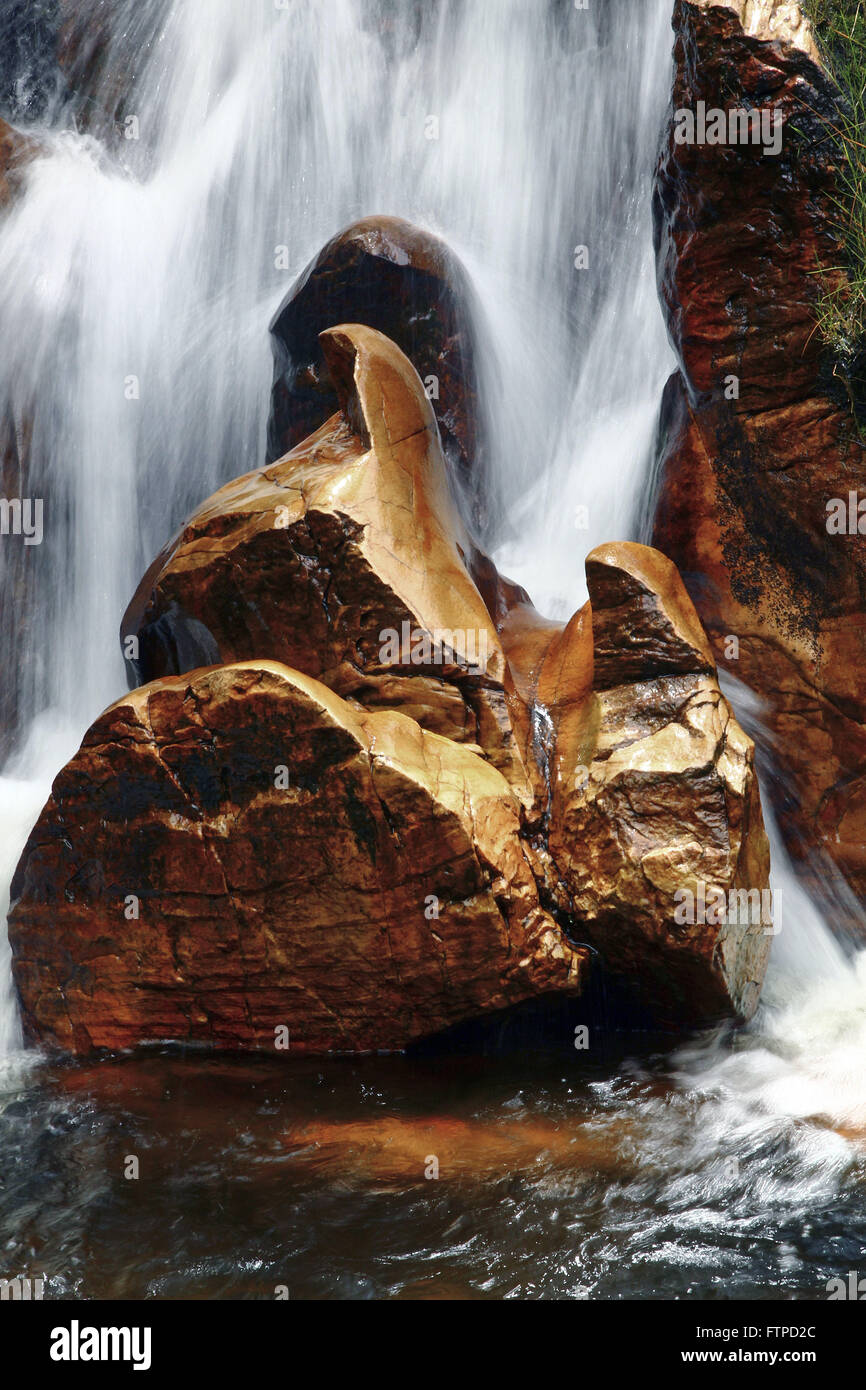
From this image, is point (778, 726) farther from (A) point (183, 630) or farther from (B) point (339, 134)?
(B) point (339, 134)

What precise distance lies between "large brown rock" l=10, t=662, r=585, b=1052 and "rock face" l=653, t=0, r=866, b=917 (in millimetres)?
1859

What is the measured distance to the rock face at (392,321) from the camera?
8.34 m

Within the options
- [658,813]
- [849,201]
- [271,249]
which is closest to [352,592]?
[658,813]

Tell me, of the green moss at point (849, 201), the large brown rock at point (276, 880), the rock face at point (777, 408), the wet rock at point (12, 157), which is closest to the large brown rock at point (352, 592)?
the large brown rock at point (276, 880)

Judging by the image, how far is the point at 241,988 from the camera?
494cm

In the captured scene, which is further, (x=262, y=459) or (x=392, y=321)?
(x=262, y=459)

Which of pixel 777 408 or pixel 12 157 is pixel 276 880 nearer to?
pixel 777 408

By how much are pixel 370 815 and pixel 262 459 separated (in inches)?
200

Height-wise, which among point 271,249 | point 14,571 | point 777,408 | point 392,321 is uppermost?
point 271,249

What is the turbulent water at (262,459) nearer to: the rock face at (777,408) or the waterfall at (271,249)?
the waterfall at (271,249)

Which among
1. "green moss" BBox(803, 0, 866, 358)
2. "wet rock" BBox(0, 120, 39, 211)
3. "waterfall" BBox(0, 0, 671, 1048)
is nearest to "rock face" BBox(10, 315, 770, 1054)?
"green moss" BBox(803, 0, 866, 358)

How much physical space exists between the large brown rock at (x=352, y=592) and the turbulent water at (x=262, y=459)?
1.59m

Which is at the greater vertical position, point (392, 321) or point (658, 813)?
point (392, 321)

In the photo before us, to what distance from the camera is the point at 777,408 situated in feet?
19.5
